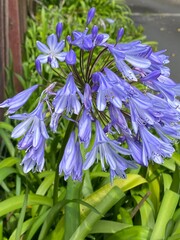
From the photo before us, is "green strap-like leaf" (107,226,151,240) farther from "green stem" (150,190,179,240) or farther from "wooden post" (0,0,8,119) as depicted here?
"wooden post" (0,0,8,119)

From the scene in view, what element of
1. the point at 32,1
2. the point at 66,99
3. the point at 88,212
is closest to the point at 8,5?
the point at 32,1

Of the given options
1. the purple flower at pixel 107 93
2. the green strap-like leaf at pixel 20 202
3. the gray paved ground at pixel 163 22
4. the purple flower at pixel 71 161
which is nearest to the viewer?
the purple flower at pixel 107 93

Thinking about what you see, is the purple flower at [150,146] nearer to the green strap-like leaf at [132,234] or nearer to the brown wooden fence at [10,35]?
the green strap-like leaf at [132,234]

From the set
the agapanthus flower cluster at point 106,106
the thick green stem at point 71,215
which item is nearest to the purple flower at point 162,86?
the agapanthus flower cluster at point 106,106

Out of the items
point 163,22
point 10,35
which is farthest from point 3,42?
point 163,22

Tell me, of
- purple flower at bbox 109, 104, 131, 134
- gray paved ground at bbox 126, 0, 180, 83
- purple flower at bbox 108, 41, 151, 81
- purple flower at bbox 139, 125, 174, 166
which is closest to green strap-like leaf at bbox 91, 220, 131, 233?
purple flower at bbox 139, 125, 174, 166

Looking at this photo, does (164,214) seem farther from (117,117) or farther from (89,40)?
(89,40)
